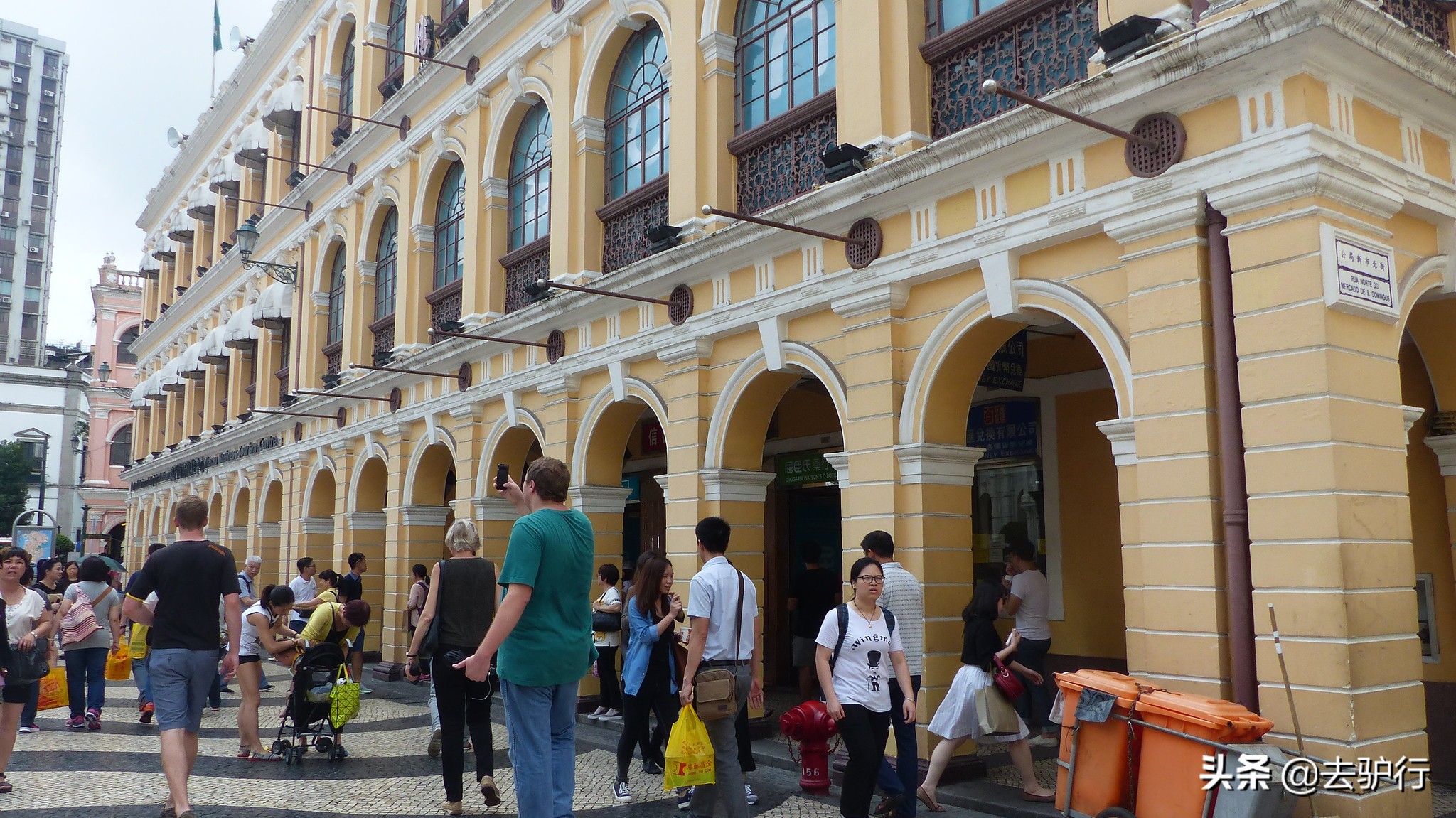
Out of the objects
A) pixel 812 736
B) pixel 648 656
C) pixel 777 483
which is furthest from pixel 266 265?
pixel 812 736

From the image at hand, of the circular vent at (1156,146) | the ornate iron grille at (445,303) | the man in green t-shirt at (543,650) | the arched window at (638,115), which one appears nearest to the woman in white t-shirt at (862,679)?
the man in green t-shirt at (543,650)

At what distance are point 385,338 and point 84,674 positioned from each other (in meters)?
8.87

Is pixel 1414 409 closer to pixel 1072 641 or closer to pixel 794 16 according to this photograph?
pixel 1072 641

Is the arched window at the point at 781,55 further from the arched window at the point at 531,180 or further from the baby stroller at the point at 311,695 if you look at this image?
the baby stroller at the point at 311,695

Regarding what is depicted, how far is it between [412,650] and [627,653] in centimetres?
144

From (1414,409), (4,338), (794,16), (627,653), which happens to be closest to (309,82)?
(794,16)

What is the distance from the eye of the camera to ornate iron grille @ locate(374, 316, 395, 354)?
18656 millimetres

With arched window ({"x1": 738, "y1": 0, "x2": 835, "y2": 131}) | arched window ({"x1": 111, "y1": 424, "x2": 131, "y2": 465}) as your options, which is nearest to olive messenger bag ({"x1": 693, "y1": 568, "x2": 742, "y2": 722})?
arched window ({"x1": 738, "y1": 0, "x2": 835, "y2": 131})

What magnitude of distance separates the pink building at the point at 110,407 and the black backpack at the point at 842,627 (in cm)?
5567

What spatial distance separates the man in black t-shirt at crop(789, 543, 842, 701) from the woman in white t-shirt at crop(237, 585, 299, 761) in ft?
16.2

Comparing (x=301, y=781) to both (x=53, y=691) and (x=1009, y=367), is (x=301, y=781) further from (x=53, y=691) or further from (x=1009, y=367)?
(x=1009, y=367)

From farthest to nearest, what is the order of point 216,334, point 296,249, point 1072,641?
1. point 216,334
2. point 296,249
3. point 1072,641

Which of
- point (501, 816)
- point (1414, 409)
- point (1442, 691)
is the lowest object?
point (501, 816)

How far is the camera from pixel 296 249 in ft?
75.5
